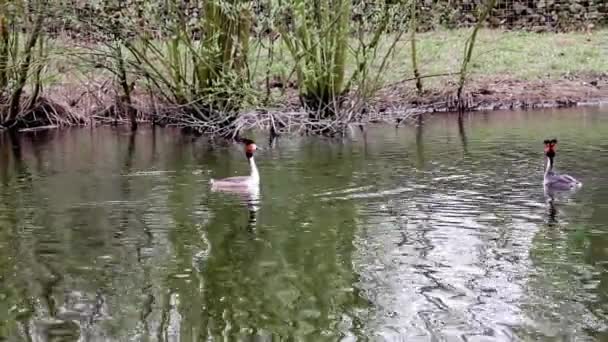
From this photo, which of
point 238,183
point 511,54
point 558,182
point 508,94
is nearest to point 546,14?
point 511,54

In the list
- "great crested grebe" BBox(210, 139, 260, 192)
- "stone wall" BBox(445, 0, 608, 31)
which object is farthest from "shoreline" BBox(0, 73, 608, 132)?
"great crested grebe" BBox(210, 139, 260, 192)

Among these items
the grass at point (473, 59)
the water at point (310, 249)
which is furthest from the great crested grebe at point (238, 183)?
the grass at point (473, 59)

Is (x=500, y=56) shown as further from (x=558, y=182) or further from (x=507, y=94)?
(x=558, y=182)

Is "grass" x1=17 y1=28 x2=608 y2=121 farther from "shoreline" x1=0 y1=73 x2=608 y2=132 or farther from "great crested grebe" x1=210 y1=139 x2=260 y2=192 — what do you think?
"great crested grebe" x1=210 y1=139 x2=260 y2=192

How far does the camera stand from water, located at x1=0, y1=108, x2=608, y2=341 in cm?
857

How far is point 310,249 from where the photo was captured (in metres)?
11.2

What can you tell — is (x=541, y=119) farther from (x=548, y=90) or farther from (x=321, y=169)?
(x=321, y=169)

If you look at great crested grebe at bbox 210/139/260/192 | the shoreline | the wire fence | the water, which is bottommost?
the water

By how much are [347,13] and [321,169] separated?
650 centimetres

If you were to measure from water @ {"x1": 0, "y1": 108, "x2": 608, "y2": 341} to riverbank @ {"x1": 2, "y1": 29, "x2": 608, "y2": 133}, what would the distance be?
Answer: 5.10 m

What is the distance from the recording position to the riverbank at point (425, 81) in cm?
2417

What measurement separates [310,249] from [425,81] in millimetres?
19679

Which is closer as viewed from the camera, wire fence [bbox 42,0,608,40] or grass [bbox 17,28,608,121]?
wire fence [bbox 42,0,608,40]

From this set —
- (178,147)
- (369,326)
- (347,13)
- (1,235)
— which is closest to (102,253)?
→ (1,235)
